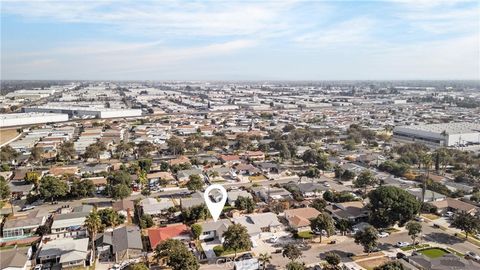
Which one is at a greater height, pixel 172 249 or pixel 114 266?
pixel 172 249

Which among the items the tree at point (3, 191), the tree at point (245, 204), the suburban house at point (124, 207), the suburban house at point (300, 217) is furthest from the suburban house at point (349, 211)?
the tree at point (3, 191)

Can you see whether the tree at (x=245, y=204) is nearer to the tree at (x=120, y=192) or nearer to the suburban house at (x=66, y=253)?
the tree at (x=120, y=192)

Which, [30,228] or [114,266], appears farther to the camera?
[30,228]

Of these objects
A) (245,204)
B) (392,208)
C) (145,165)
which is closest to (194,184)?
(245,204)

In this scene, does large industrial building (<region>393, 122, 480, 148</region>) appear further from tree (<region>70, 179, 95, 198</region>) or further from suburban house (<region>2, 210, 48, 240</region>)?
suburban house (<region>2, 210, 48, 240</region>)

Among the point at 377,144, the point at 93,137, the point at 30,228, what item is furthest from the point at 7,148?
the point at 377,144

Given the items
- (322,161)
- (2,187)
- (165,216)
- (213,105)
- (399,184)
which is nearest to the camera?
(165,216)

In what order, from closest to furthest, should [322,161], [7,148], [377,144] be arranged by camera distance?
[322,161] < [7,148] < [377,144]

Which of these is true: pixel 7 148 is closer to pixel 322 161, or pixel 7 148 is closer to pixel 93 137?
pixel 93 137
